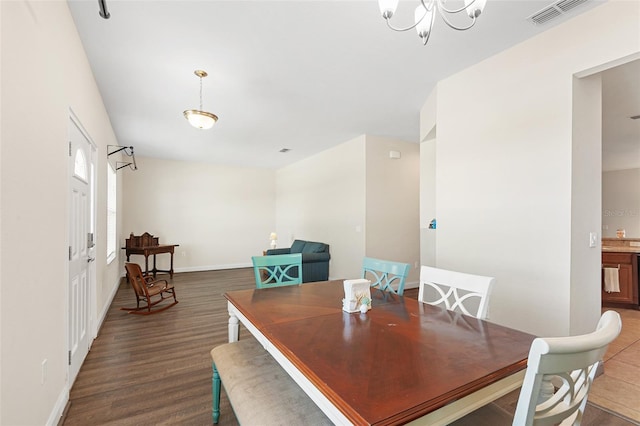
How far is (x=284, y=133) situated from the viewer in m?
5.09

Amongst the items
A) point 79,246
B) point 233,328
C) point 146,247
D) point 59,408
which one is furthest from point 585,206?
point 146,247

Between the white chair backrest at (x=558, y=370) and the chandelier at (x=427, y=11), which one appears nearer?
the white chair backrest at (x=558, y=370)

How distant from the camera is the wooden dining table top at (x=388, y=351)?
32.8 inches

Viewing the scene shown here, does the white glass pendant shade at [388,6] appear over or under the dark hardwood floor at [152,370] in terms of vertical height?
over

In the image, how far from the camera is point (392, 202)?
17.8ft

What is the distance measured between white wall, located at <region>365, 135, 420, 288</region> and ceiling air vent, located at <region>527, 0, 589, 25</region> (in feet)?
10.1

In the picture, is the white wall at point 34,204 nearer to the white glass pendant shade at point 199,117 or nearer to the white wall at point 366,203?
the white glass pendant shade at point 199,117

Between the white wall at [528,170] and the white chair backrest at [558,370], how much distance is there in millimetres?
1696

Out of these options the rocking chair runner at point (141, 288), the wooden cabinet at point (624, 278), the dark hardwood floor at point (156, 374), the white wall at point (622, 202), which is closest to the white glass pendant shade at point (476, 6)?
the dark hardwood floor at point (156, 374)

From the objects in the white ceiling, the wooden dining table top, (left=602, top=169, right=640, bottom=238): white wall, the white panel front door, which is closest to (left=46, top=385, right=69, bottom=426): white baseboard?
the white panel front door

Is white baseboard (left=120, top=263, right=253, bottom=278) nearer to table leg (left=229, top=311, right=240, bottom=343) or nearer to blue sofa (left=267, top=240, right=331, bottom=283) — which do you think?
blue sofa (left=267, top=240, right=331, bottom=283)

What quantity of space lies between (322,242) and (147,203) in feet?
14.2

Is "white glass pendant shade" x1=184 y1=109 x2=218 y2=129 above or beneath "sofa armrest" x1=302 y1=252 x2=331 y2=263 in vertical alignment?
above

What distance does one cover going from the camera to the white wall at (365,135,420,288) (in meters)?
5.19
